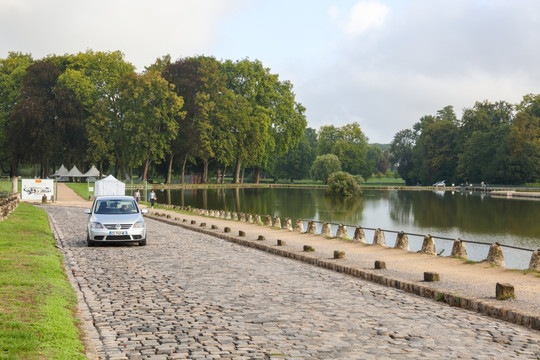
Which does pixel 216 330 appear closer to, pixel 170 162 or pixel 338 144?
pixel 170 162

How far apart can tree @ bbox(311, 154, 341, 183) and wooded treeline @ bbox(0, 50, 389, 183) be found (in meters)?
17.2

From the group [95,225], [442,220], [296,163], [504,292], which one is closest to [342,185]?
[442,220]

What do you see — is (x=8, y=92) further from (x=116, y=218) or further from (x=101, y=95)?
(x=116, y=218)

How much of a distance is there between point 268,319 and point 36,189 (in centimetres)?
4738

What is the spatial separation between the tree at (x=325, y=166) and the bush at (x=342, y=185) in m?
27.9

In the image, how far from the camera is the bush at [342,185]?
305 feet

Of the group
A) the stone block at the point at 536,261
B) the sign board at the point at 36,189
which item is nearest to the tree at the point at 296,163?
the sign board at the point at 36,189

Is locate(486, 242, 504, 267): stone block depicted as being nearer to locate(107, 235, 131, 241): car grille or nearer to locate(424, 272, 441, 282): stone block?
locate(424, 272, 441, 282): stone block

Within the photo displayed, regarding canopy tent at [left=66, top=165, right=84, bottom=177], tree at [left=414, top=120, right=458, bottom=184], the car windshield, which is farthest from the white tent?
tree at [left=414, top=120, right=458, bottom=184]

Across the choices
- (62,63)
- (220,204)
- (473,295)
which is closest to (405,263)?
(473,295)

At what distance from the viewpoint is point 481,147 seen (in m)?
114

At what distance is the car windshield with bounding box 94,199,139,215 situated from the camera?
71.2 feet

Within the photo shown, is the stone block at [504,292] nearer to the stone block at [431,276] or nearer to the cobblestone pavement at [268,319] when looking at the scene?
the cobblestone pavement at [268,319]

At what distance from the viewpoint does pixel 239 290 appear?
1188 centimetres
